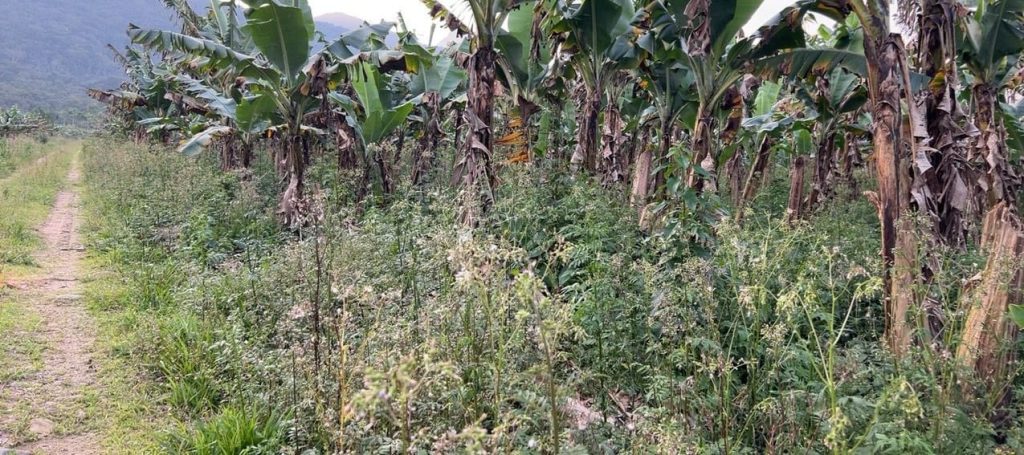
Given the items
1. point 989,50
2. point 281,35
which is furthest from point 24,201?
point 989,50

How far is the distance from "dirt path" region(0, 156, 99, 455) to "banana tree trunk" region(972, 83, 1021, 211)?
6.04 meters

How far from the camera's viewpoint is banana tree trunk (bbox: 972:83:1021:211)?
445 cm

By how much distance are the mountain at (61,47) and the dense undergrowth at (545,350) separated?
69.2 metres

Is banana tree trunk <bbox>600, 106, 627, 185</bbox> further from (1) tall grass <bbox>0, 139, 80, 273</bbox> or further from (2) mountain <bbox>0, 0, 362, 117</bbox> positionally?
(2) mountain <bbox>0, 0, 362, 117</bbox>

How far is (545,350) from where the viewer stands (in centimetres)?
199

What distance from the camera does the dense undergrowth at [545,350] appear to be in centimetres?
227

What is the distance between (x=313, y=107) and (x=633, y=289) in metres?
6.76

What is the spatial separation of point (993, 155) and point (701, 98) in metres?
2.59

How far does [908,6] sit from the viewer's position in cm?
454

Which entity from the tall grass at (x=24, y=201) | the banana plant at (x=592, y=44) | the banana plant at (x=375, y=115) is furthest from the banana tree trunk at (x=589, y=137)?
the tall grass at (x=24, y=201)

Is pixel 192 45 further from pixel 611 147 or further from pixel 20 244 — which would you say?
pixel 611 147

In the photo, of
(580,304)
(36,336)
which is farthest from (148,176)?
(580,304)

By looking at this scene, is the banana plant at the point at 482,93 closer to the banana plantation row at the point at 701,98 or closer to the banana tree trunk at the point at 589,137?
the banana plantation row at the point at 701,98

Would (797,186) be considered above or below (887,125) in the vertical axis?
below
